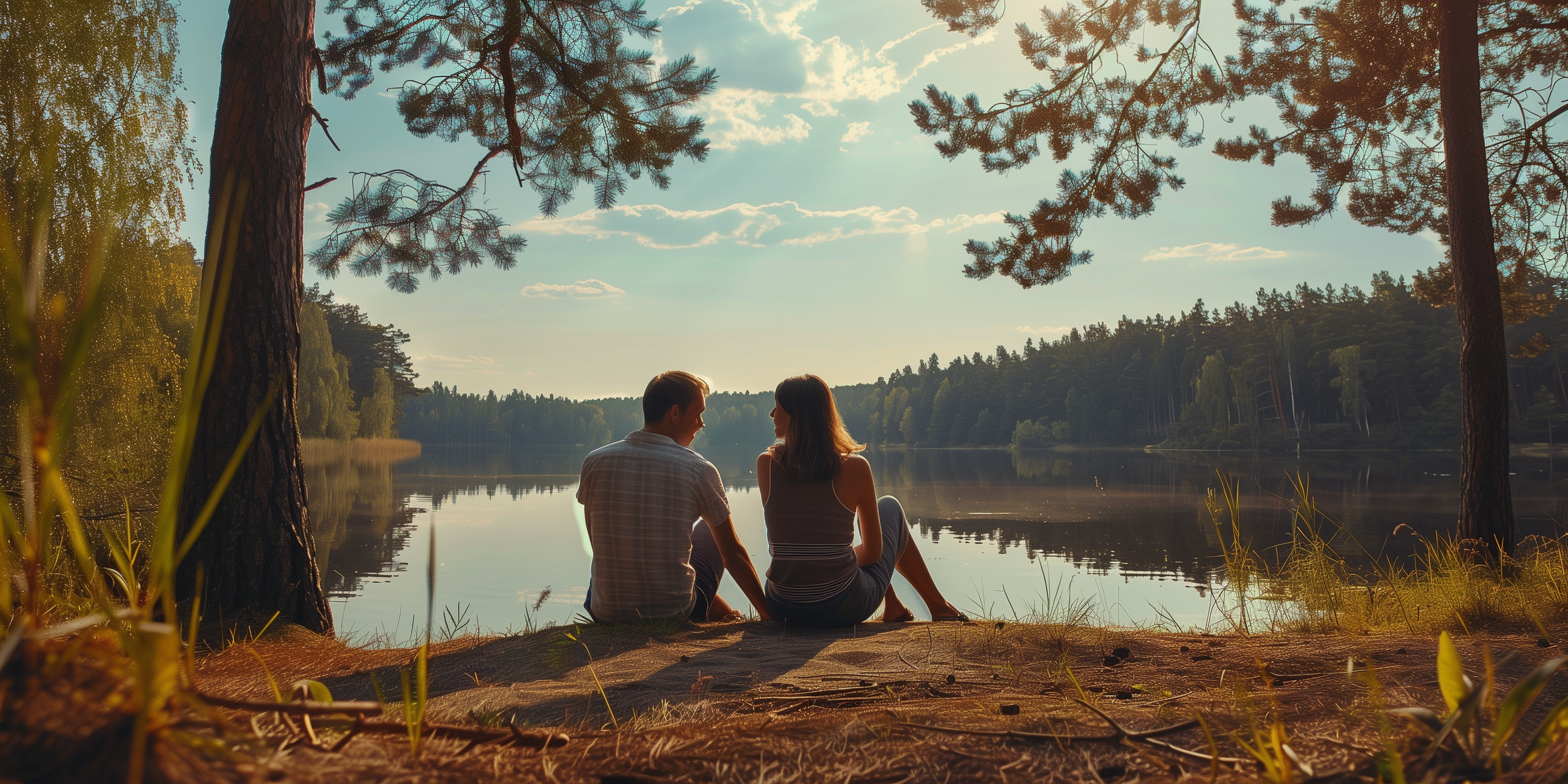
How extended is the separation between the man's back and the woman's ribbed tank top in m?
0.30

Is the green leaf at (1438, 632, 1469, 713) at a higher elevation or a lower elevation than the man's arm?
higher

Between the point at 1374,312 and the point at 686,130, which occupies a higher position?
the point at 1374,312

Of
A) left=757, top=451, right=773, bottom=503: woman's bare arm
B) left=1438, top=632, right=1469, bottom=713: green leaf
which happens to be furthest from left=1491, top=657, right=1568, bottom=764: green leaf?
left=757, top=451, right=773, bottom=503: woman's bare arm

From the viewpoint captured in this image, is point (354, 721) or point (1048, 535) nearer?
point (354, 721)

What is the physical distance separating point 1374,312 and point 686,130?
53585 millimetres

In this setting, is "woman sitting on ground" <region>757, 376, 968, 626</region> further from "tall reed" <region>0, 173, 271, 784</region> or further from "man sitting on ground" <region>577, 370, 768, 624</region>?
"tall reed" <region>0, 173, 271, 784</region>

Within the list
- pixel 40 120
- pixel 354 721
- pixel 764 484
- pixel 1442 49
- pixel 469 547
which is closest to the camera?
pixel 354 721

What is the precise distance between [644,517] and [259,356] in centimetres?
196

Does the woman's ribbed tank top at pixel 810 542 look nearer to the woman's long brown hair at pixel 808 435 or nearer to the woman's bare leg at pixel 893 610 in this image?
the woman's long brown hair at pixel 808 435

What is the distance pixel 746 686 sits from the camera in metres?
2.13

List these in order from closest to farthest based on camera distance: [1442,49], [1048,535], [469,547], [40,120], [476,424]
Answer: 1. [1442,49]
2. [40,120]
3. [469,547]
4. [1048,535]
5. [476,424]

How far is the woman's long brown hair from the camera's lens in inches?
135

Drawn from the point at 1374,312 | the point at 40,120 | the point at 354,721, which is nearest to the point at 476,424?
the point at 1374,312

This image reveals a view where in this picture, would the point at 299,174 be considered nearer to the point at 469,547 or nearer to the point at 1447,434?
the point at 469,547
